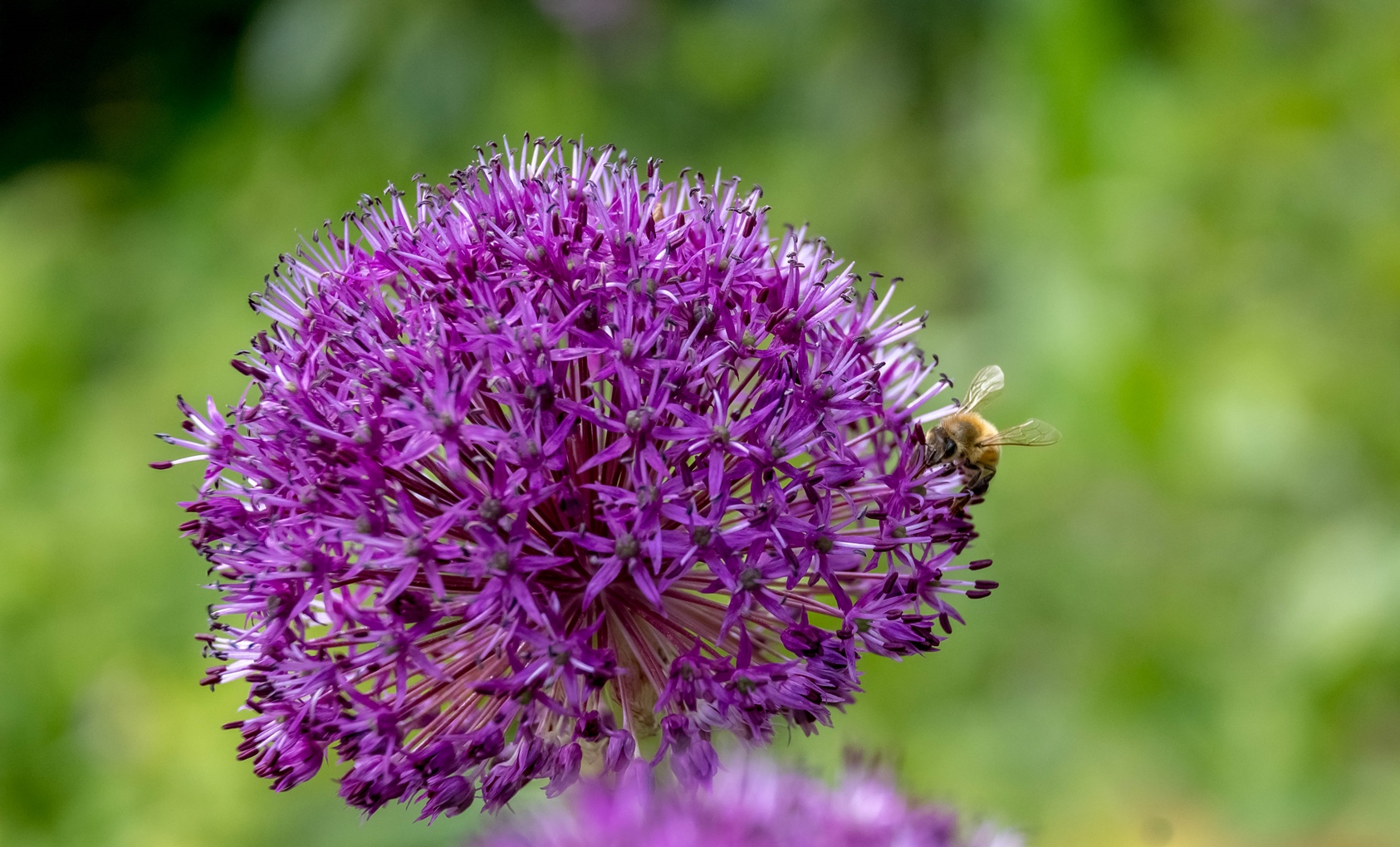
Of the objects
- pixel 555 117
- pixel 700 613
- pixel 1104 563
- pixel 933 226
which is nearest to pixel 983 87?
pixel 933 226

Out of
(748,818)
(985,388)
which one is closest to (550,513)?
(748,818)

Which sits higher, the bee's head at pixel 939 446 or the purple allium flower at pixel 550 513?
the bee's head at pixel 939 446

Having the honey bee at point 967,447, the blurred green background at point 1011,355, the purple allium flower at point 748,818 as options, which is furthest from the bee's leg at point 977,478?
the blurred green background at point 1011,355

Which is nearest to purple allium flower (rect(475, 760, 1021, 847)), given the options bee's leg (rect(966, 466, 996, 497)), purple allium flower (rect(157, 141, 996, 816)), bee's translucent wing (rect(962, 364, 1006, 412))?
purple allium flower (rect(157, 141, 996, 816))

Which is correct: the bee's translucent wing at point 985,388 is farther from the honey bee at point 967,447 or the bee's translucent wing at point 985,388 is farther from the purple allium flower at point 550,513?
the purple allium flower at point 550,513

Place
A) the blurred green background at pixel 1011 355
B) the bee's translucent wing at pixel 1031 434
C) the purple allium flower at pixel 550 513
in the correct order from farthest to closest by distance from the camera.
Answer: the blurred green background at pixel 1011 355 < the bee's translucent wing at pixel 1031 434 < the purple allium flower at pixel 550 513

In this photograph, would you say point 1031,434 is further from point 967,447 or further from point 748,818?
point 748,818

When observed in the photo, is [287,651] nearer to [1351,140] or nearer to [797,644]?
[797,644]
